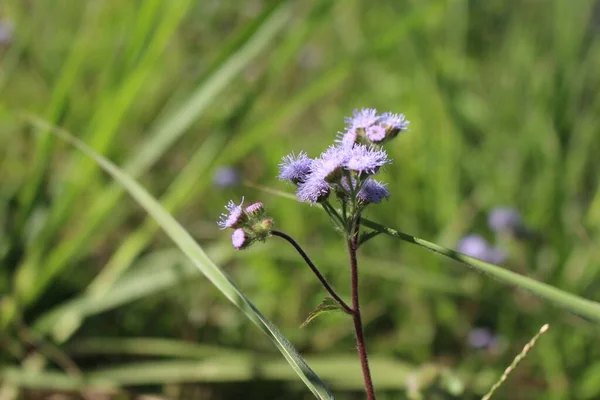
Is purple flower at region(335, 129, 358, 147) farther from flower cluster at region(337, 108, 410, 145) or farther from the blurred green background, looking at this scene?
the blurred green background

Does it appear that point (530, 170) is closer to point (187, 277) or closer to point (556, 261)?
point (556, 261)

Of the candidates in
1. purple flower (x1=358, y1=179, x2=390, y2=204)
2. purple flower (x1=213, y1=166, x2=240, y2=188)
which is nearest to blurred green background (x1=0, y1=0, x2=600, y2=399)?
purple flower (x1=213, y1=166, x2=240, y2=188)

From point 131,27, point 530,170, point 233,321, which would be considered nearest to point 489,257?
point 530,170

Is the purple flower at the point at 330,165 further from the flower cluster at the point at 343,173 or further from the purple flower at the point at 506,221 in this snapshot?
the purple flower at the point at 506,221

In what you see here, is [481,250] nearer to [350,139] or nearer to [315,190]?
[350,139]

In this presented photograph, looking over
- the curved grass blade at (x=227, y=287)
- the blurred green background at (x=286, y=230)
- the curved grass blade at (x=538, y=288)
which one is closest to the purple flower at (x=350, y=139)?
the curved grass blade at (x=538, y=288)
